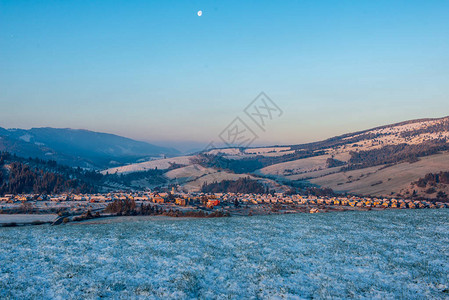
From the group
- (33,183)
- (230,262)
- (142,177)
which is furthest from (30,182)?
(230,262)

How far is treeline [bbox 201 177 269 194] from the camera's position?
420 feet

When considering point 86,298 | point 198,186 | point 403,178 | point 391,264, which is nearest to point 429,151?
point 403,178

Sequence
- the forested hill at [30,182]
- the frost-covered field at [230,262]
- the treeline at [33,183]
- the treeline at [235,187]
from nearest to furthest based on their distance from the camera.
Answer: the frost-covered field at [230,262] < the treeline at [33,183] < the forested hill at [30,182] < the treeline at [235,187]

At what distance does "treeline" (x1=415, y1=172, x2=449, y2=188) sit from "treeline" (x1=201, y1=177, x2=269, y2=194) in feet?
192

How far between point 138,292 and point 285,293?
5.67m

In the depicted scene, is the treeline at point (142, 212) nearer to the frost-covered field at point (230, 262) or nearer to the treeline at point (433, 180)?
the frost-covered field at point (230, 262)

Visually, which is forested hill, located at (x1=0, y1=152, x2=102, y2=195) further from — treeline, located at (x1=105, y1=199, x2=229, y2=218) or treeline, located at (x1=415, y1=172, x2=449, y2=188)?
treeline, located at (x1=415, y1=172, x2=449, y2=188)

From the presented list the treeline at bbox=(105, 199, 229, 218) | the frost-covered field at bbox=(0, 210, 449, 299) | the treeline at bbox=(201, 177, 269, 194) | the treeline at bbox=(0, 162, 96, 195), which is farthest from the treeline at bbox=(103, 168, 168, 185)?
the frost-covered field at bbox=(0, 210, 449, 299)

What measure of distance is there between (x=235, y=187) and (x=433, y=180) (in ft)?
257

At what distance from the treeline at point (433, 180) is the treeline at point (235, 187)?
192 feet

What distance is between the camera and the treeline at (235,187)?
420ft

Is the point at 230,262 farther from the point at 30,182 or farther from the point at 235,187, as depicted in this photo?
the point at 235,187

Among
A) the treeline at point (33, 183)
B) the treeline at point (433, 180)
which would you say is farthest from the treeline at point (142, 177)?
the treeline at point (433, 180)

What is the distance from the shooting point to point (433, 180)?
105m
